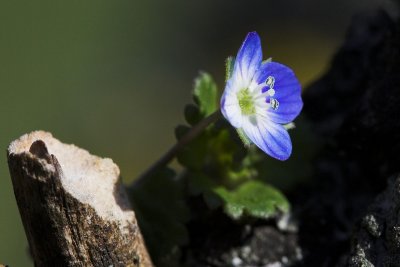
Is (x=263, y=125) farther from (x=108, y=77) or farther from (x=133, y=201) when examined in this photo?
(x=108, y=77)

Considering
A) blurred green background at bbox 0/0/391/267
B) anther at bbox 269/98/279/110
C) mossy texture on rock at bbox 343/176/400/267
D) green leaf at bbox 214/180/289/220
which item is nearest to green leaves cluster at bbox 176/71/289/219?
green leaf at bbox 214/180/289/220

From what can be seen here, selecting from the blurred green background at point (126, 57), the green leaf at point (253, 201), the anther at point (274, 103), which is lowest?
the green leaf at point (253, 201)

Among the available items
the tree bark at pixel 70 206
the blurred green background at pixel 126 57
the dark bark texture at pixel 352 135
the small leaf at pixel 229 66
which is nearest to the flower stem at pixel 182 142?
the small leaf at pixel 229 66

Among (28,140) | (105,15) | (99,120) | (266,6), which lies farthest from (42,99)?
(28,140)

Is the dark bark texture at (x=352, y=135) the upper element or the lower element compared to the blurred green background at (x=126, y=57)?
lower

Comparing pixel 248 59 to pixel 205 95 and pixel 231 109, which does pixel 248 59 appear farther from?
pixel 205 95

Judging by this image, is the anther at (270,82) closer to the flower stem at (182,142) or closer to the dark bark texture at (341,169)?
the flower stem at (182,142)

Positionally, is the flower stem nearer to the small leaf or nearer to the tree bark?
the small leaf
